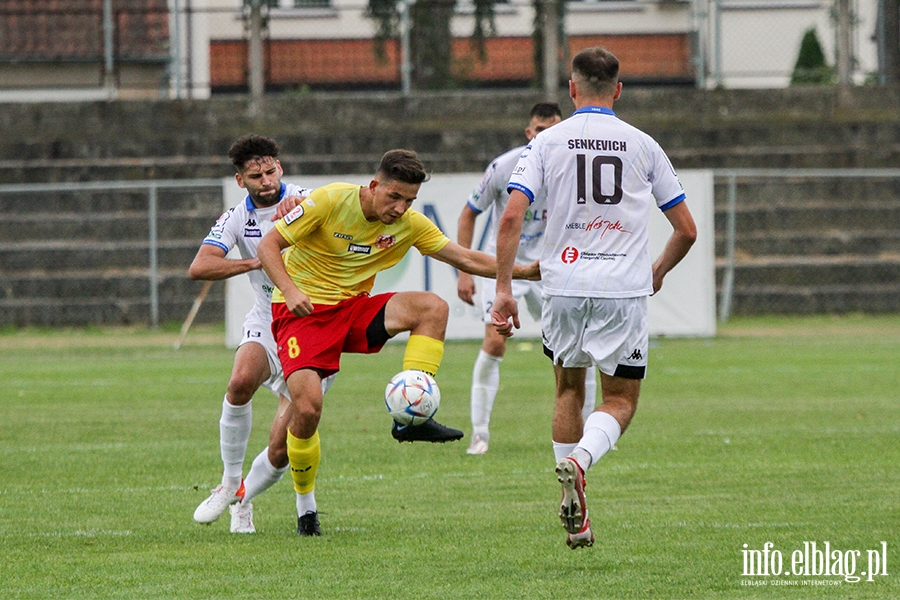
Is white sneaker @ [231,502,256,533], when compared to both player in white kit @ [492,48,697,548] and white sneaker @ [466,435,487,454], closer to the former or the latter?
player in white kit @ [492,48,697,548]

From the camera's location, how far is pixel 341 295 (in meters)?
6.91

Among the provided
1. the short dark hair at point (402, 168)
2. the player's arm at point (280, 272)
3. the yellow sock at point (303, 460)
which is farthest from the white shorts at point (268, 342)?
the short dark hair at point (402, 168)

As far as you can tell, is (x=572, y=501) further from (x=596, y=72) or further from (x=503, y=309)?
(x=596, y=72)

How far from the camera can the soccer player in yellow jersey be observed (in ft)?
21.5

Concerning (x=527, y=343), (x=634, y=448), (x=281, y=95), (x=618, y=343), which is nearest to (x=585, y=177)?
(x=618, y=343)

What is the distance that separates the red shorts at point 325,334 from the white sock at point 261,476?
0.55m

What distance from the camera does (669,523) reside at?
22.0ft

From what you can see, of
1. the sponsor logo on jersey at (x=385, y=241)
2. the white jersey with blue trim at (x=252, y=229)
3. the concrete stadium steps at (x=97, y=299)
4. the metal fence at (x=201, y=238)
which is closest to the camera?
the sponsor logo on jersey at (x=385, y=241)

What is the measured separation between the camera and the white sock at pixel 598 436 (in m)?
5.98

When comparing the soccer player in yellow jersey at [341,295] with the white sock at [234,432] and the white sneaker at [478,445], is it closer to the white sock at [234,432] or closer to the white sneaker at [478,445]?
the white sock at [234,432]

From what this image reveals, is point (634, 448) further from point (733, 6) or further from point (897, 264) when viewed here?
point (733, 6)

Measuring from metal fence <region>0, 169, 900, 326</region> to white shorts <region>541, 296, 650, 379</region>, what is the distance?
15.1m

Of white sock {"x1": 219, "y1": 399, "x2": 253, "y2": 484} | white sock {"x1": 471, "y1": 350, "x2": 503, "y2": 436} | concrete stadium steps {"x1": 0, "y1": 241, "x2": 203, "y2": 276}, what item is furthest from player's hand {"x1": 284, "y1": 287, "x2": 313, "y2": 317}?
concrete stadium steps {"x1": 0, "y1": 241, "x2": 203, "y2": 276}

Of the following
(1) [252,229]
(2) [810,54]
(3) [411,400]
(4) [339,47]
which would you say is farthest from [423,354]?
(2) [810,54]
